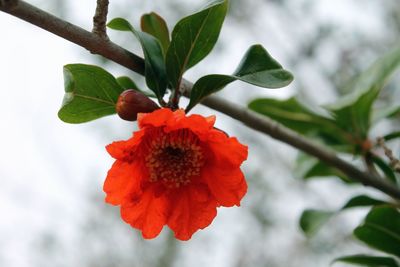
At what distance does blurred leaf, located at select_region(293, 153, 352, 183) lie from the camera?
241 centimetres

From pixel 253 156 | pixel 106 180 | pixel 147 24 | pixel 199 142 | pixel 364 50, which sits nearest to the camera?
pixel 106 180

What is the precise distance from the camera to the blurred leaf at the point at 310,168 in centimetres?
241

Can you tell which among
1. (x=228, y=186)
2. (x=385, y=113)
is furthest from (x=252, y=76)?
(x=385, y=113)

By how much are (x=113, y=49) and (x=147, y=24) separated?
45 cm

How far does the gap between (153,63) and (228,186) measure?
36 centimetres

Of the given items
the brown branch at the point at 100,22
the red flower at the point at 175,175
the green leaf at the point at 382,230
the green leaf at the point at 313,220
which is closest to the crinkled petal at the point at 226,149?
the red flower at the point at 175,175

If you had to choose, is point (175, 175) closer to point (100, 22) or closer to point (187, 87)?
point (187, 87)

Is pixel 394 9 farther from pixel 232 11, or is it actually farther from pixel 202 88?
pixel 202 88

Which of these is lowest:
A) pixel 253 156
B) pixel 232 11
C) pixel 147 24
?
pixel 253 156

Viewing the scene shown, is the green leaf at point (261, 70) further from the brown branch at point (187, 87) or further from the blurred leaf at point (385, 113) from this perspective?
the blurred leaf at point (385, 113)

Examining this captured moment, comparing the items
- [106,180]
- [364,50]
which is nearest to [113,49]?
[106,180]

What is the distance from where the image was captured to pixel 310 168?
2.46 m

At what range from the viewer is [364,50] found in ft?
18.8

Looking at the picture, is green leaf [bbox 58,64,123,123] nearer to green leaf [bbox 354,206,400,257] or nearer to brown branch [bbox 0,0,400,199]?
brown branch [bbox 0,0,400,199]
